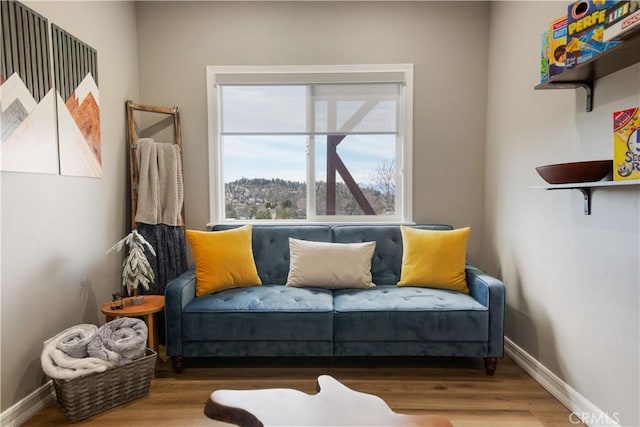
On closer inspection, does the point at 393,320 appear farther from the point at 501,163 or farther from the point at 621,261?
the point at 501,163

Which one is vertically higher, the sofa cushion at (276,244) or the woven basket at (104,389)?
the sofa cushion at (276,244)

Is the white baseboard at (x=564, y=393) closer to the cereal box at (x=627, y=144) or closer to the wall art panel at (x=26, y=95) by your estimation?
the cereal box at (x=627, y=144)

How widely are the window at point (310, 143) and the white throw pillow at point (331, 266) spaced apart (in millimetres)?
528

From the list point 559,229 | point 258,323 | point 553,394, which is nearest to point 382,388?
point 258,323

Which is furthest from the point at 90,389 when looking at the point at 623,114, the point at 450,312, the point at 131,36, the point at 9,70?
the point at 623,114

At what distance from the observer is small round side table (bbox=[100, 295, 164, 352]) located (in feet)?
6.95

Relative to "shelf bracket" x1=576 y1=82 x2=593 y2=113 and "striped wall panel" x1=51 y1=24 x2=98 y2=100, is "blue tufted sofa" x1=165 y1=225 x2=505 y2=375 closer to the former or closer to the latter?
"shelf bracket" x1=576 y1=82 x2=593 y2=113

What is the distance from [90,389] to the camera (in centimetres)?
181

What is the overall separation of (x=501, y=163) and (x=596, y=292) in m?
1.21

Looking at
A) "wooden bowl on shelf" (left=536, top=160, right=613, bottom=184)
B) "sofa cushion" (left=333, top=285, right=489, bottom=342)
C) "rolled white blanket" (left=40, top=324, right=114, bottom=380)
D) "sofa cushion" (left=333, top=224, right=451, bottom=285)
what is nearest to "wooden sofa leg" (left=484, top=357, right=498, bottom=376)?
"sofa cushion" (left=333, top=285, right=489, bottom=342)

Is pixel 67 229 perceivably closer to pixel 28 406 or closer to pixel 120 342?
pixel 120 342

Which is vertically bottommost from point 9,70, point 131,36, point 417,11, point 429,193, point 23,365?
point 23,365

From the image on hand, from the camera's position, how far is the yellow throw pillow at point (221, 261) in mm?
2406

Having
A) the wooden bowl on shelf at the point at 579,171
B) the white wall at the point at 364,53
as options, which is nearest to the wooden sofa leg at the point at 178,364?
the white wall at the point at 364,53
